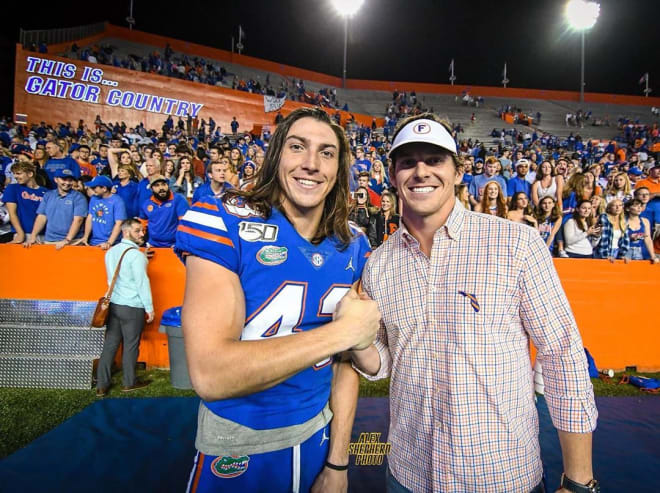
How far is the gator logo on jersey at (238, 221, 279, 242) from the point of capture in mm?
1358

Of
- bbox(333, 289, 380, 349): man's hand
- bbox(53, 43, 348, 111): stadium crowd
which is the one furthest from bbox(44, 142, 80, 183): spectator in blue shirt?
bbox(53, 43, 348, 111): stadium crowd

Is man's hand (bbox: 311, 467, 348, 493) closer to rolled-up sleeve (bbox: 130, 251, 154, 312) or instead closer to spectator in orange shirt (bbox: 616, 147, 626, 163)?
rolled-up sleeve (bbox: 130, 251, 154, 312)

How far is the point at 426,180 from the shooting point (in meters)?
1.66

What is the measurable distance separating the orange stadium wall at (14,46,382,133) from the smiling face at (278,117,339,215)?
24.2m

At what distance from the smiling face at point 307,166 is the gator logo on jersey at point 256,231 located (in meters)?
0.18

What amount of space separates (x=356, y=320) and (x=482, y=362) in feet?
1.92

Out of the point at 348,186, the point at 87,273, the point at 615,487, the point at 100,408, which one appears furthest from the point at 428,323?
the point at 87,273

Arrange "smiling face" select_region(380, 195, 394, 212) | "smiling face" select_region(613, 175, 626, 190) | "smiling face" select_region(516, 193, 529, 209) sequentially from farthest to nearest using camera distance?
"smiling face" select_region(613, 175, 626, 190)
"smiling face" select_region(380, 195, 394, 212)
"smiling face" select_region(516, 193, 529, 209)

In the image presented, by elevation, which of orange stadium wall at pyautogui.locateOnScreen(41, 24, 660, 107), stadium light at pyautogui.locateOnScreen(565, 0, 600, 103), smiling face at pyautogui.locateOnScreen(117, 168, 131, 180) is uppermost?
stadium light at pyautogui.locateOnScreen(565, 0, 600, 103)

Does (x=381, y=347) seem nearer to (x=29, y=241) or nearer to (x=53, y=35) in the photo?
(x=29, y=241)

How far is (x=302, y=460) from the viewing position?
4.83ft

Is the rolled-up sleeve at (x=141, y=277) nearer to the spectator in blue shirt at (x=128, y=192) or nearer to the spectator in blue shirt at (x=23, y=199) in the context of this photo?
the spectator in blue shirt at (x=128, y=192)

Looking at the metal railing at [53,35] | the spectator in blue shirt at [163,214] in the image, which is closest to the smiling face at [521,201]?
the spectator in blue shirt at [163,214]

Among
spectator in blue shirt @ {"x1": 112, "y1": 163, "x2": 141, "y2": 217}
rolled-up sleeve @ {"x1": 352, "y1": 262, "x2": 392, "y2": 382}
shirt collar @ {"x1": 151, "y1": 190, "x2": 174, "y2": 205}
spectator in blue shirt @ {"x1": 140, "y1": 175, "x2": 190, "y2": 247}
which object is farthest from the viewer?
spectator in blue shirt @ {"x1": 112, "y1": 163, "x2": 141, "y2": 217}
